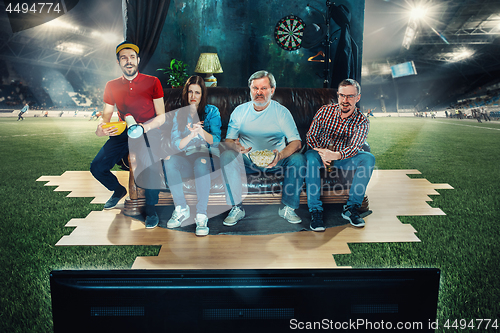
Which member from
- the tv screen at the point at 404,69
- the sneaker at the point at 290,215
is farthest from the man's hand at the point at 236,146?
the tv screen at the point at 404,69

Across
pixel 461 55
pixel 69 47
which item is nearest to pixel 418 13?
pixel 461 55

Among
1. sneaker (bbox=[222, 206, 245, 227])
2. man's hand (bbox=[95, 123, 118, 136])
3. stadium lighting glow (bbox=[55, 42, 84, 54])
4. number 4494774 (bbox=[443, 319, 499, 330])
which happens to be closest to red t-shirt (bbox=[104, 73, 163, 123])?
man's hand (bbox=[95, 123, 118, 136])

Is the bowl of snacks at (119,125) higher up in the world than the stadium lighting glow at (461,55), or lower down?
lower down

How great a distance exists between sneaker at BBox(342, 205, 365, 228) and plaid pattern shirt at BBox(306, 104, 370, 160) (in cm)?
39

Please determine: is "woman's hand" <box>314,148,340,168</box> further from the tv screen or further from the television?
the tv screen

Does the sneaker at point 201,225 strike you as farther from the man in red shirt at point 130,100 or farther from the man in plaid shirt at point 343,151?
the man in plaid shirt at point 343,151

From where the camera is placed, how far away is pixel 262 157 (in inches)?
85.3

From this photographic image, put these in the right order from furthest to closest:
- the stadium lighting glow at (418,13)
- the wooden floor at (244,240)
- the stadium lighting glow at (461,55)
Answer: the stadium lighting glow at (461,55), the stadium lighting glow at (418,13), the wooden floor at (244,240)

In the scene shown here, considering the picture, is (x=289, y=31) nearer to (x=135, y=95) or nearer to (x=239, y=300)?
(x=135, y=95)

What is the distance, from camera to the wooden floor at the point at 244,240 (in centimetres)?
173

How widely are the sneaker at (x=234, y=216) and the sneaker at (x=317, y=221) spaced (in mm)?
517

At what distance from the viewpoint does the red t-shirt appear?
2.22m

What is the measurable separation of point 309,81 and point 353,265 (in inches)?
156

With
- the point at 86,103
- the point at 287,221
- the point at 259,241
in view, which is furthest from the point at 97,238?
the point at 86,103
